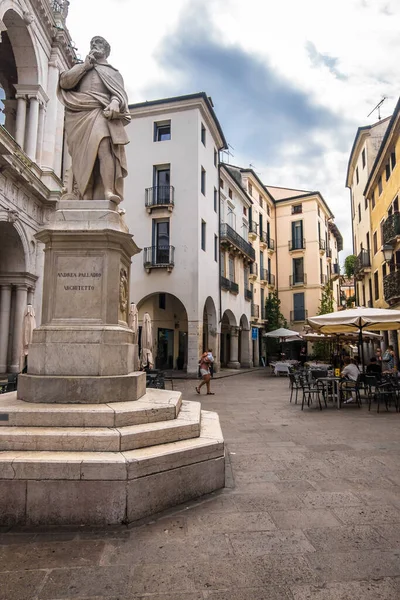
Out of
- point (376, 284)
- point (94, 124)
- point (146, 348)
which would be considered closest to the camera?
point (94, 124)

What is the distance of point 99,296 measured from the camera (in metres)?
4.59

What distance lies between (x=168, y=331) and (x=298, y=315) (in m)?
19.2


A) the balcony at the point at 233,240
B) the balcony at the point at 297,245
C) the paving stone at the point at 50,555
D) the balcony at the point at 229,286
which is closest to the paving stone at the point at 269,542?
the paving stone at the point at 50,555

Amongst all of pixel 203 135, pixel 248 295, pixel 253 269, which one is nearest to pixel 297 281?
pixel 253 269

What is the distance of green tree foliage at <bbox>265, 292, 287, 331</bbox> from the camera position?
37875mm

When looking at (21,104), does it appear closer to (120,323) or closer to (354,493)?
(120,323)

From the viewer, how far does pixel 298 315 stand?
1635 inches

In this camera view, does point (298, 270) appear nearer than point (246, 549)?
No

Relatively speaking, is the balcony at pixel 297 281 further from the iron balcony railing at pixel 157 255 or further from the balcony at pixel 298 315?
the iron balcony railing at pixel 157 255

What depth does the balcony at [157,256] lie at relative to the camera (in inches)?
906

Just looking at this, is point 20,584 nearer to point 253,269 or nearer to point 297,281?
point 253,269

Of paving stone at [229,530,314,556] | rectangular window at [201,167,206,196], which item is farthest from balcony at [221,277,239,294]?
paving stone at [229,530,314,556]

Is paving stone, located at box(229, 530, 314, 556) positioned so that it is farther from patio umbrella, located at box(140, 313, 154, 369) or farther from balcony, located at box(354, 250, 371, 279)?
balcony, located at box(354, 250, 371, 279)

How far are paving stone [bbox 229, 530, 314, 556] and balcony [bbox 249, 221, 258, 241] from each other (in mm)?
33338
